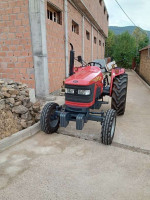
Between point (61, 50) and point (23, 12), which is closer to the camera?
point (23, 12)

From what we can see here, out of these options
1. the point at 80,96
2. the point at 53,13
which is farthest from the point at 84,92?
the point at 53,13

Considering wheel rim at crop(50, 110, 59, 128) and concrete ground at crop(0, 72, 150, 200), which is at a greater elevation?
wheel rim at crop(50, 110, 59, 128)

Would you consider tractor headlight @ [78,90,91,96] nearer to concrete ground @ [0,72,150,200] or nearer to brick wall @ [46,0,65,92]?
concrete ground @ [0,72,150,200]

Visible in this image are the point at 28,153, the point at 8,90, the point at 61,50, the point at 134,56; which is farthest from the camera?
the point at 134,56

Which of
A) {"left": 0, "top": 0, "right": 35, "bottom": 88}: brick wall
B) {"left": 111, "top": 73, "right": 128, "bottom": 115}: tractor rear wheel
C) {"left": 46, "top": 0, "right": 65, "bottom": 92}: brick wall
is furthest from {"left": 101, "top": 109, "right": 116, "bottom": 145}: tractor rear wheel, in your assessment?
{"left": 46, "top": 0, "right": 65, "bottom": 92}: brick wall

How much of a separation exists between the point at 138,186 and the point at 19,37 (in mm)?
5474

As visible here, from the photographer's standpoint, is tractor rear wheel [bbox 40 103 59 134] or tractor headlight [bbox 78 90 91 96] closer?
tractor headlight [bbox 78 90 91 96]

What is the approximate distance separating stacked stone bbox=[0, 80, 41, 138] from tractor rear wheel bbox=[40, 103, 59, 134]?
0.57 meters

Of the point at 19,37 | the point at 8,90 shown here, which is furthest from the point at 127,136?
the point at 19,37

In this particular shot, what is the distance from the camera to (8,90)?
12.5 ft

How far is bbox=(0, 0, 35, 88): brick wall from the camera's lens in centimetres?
546

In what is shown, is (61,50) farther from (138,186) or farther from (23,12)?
(138,186)

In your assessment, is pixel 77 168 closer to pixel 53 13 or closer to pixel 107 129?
pixel 107 129

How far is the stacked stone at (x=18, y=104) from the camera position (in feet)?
12.3
